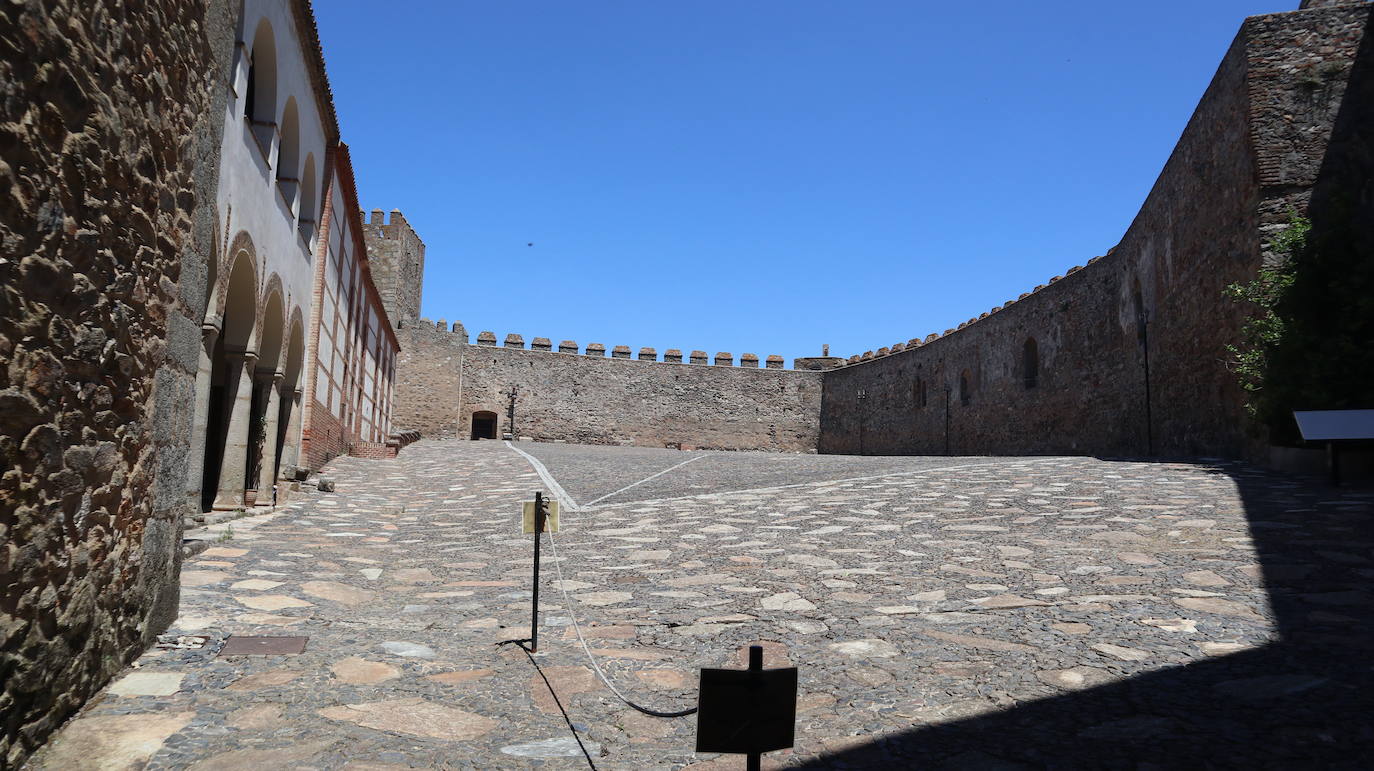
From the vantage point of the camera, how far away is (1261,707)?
3.12 metres

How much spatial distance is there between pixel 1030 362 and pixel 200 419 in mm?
21135

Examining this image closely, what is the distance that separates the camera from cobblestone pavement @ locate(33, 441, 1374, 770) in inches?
116

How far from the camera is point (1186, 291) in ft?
46.9

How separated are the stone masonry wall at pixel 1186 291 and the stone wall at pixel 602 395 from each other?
13083 mm

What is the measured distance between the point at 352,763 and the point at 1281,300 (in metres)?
11.8

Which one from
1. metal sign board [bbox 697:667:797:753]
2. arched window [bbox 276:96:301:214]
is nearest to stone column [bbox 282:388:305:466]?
arched window [bbox 276:96:301:214]

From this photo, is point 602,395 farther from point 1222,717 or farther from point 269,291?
point 1222,717

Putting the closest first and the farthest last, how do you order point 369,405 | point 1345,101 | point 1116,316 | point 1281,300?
point 1281,300
point 1345,101
point 1116,316
point 369,405

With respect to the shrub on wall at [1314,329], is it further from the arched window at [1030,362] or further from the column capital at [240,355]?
the column capital at [240,355]

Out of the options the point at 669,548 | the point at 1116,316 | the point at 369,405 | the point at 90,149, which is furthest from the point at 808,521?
the point at 369,405

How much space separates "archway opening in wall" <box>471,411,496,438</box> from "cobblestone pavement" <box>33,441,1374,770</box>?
2707 cm

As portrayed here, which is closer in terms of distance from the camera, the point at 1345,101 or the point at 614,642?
the point at 614,642

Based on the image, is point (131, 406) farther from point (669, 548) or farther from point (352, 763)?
point (669, 548)

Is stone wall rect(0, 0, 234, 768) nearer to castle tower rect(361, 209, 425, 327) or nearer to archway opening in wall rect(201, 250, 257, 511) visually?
archway opening in wall rect(201, 250, 257, 511)
